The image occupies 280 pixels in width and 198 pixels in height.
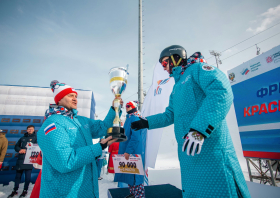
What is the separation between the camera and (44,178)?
1.27 metres

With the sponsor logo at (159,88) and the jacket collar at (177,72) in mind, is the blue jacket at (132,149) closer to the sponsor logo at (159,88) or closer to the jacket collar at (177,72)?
the sponsor logo at (159,88)

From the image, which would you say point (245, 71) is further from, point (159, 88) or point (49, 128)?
point (49, 128)

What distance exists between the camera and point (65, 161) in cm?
113

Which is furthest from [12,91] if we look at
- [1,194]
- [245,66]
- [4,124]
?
[245,66]

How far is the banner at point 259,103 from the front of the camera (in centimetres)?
295

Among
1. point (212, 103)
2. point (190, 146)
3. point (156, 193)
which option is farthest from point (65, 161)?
point (156, 193)

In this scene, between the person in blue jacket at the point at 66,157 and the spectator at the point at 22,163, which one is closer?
the person in blue jacket at the point at 66,157

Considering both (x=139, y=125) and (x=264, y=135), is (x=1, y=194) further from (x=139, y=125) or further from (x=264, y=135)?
(x=264, y=135)

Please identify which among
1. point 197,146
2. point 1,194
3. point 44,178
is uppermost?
point 197,146

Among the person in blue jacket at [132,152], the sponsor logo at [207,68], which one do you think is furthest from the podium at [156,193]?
the sponsor logo at [207,68]

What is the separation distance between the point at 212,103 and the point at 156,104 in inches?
A: 107

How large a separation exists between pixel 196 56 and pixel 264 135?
2.91 m

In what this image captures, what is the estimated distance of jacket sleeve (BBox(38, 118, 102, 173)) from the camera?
114cm

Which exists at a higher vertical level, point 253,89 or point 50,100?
point 50,100
